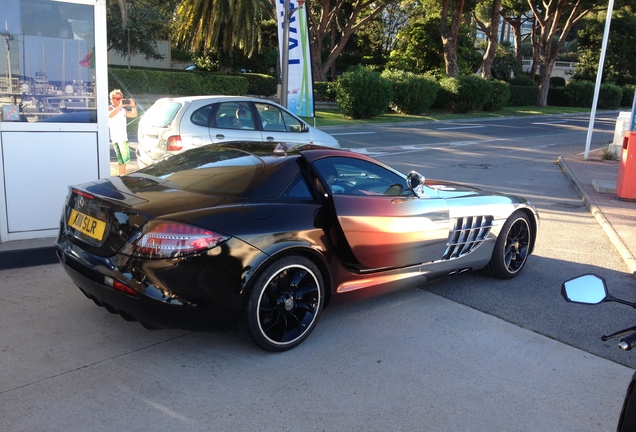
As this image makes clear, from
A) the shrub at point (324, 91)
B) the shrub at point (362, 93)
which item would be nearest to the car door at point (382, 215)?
the shrub at point (362, 93)

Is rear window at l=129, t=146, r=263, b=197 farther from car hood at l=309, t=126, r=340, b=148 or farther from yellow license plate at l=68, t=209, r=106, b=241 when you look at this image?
car hood at l=309, t=126, r=340, b=148

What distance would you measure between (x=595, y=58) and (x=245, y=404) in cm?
6020

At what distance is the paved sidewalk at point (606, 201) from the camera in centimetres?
757

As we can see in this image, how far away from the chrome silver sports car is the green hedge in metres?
22.7

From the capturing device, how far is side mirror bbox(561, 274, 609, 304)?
7.05 ft

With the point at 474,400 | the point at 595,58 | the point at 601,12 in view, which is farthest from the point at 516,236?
the point at 595,58

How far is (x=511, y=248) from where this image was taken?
596 centimetres

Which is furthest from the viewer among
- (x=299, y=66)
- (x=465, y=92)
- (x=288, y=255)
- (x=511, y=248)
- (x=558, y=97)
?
(x=558, y=97)

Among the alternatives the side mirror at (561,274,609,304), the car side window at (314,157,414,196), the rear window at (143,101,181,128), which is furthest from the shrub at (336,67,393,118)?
the side mirror at (561,274,609,304)

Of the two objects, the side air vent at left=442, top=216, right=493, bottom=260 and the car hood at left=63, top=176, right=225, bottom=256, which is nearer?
the car hood at left=63, top=176, right=225, bottom=256

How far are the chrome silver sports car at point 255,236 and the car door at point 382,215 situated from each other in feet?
0.04

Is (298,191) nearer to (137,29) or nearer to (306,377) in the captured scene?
(306,377)

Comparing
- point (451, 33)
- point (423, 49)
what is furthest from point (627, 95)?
point (451, 33)

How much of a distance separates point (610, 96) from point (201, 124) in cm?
4956
